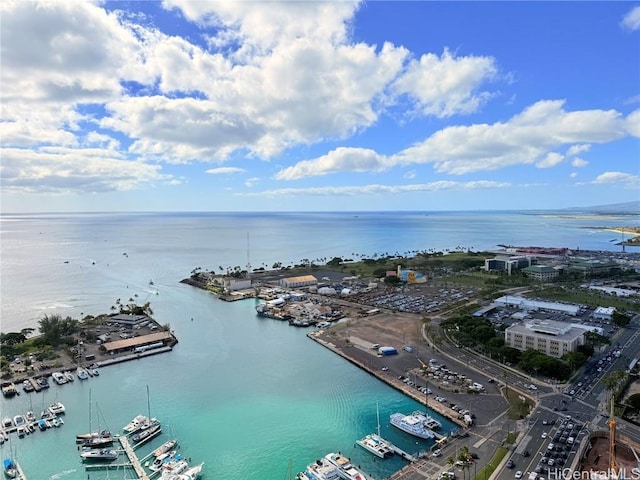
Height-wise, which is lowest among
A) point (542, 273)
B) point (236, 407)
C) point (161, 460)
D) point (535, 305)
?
point (236, 407)

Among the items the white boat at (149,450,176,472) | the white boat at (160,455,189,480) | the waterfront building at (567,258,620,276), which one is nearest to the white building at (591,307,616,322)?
Result: the waterfront building at (567,258,620,276)

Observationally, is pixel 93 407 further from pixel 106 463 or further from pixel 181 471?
pixel 181 471

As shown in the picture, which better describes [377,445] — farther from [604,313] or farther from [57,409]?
[604,313]

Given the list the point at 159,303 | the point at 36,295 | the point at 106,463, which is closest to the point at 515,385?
the point at 106,463

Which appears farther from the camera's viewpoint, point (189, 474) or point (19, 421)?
point (19, 421)

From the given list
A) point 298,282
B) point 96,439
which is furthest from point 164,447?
point 298,282
